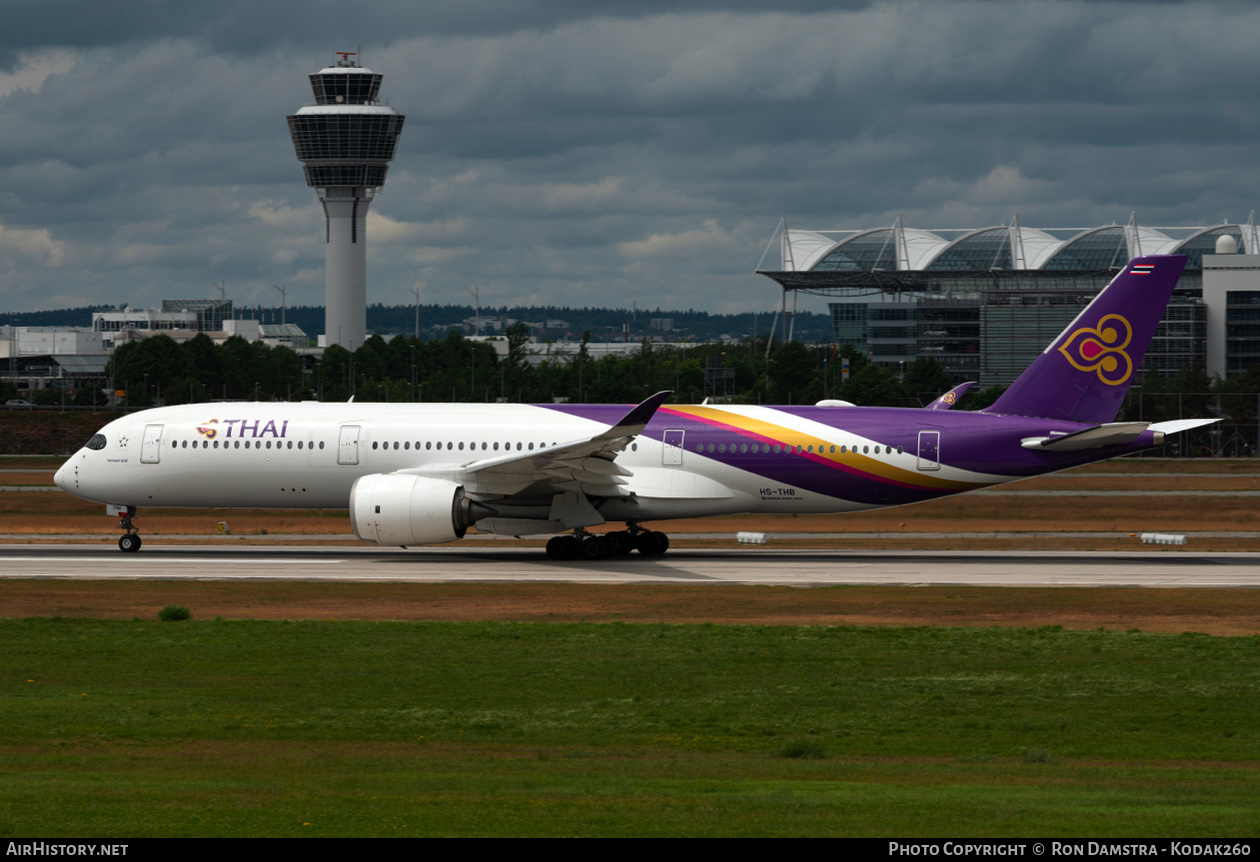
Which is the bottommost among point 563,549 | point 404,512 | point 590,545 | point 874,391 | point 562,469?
point 563,549

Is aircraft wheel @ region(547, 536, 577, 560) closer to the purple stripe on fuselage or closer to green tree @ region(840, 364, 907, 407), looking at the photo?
the purple stripe on fuselage

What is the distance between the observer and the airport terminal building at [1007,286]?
522ft

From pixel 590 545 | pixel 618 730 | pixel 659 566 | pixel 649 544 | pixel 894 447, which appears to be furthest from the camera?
pixel 649 544

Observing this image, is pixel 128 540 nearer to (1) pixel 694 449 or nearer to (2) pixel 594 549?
(2) pixel 594 549

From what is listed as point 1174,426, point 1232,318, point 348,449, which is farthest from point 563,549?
point 1232,318

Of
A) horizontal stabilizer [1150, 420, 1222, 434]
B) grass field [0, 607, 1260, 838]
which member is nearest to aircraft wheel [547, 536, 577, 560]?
grass field [0, 607, 1260, 838]

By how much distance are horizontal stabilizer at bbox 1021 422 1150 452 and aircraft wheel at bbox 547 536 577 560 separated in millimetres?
12440

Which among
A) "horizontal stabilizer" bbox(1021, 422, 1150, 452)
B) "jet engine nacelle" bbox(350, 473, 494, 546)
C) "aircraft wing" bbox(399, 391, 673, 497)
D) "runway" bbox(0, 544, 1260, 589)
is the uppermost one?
"horizontal stabilizer" bbox(1021, 422, 1150, 452)

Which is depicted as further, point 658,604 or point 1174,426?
point 1174,426

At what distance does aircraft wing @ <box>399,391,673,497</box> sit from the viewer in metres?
32.6

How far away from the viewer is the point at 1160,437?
3403 centimetres

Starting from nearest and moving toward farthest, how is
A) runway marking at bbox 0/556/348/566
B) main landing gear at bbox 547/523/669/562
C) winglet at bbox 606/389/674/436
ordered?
winglet at bbox 606/389/674/436
runway marking at bbox 0/556/348/566
main landing gear at bbox 547/523/669/562

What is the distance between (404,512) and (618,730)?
18.1 m

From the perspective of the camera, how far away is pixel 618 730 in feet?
50.8
